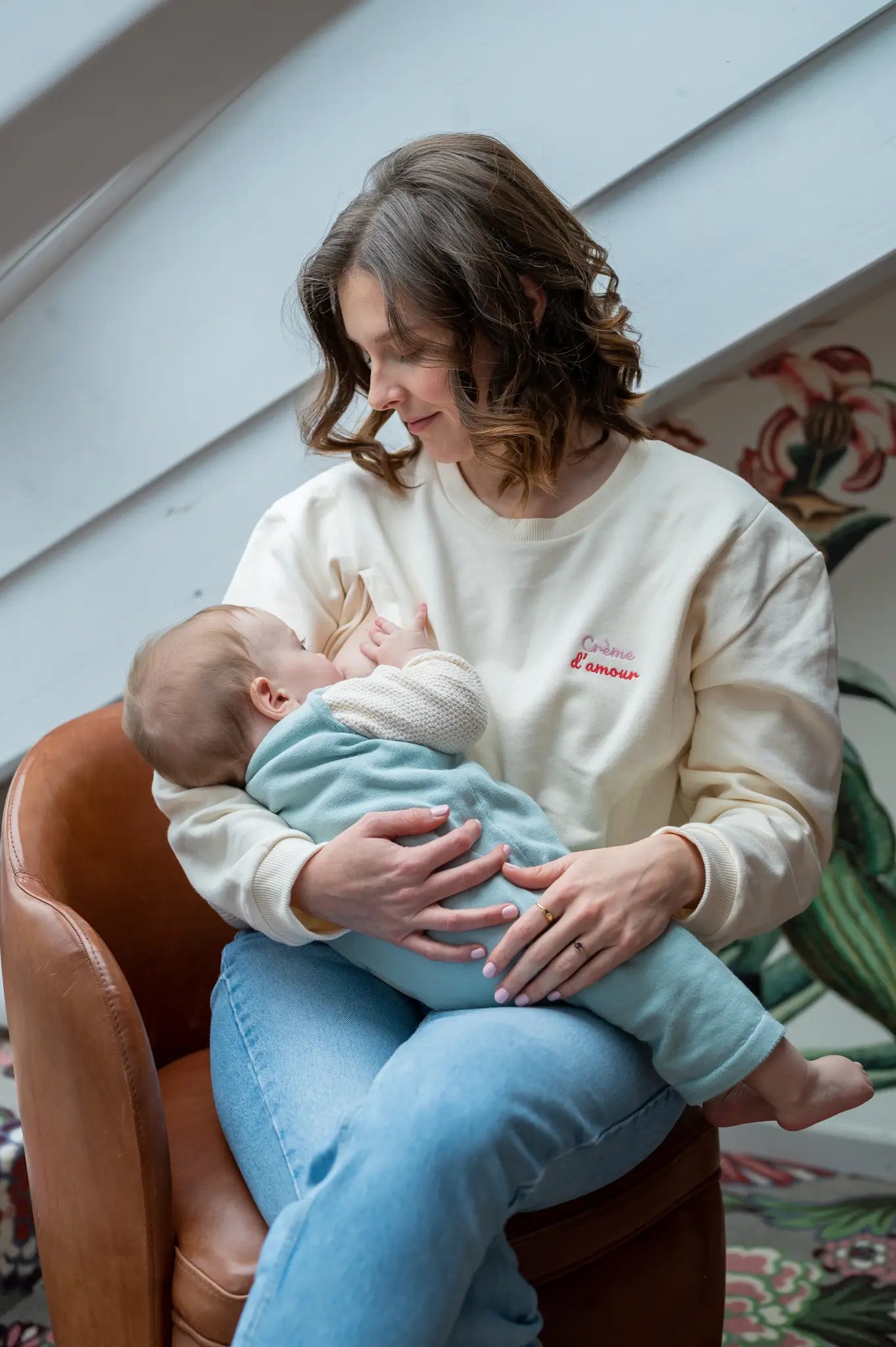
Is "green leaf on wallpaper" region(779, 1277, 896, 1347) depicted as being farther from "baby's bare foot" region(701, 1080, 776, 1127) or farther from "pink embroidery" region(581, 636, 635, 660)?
"pink embroidery" region(581, 636, 635, 660)

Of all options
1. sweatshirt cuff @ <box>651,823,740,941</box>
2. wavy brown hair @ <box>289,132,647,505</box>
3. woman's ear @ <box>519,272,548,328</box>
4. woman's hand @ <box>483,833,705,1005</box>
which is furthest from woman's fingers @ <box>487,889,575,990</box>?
woman's ear @ <box>519,272,548,328</box>

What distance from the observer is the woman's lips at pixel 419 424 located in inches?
54.2

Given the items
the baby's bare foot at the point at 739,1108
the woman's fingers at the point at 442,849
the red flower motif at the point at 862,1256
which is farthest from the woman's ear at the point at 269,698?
the red flower motif at the point at 862,1256

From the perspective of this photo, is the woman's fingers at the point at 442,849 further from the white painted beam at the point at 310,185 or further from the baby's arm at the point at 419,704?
the white painted beam at the point at 310,185

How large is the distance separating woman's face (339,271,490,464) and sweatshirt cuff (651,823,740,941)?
497 mm

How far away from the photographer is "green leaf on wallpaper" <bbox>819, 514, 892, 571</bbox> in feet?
6.46

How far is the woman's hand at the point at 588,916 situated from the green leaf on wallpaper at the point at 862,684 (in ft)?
2.98

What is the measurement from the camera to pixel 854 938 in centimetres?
203

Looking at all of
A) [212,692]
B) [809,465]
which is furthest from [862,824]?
[212,692]

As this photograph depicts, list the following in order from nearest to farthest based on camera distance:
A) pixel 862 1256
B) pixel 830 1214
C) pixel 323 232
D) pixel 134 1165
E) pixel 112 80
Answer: pixel 134 1165, pixel 112 80, pixel 323 232, pixel 862 1256, pixel 830 1214

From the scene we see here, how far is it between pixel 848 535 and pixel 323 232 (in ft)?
3.11

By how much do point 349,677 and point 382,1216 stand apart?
0.58 meters

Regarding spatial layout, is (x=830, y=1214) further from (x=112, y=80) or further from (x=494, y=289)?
(x=112, y=80)

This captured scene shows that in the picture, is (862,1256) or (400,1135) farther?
(862,1256)
